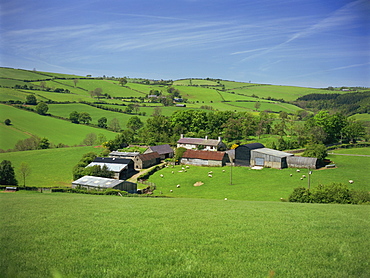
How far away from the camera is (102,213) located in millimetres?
14570

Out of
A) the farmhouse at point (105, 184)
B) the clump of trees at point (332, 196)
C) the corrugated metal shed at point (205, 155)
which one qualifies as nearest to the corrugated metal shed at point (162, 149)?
the corrugated metal shed at point (205, 155)

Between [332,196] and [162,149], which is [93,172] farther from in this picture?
[332,196]

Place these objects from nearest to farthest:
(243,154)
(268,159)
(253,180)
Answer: (253,180) → (268,159) → (243,154)

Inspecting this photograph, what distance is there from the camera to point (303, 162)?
54344 mm

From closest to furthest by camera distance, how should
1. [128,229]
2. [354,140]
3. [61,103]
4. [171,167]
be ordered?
[128,229] < [171,167] < [354,140] < [61,103]

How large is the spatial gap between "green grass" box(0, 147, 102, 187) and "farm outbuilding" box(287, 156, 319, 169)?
129 ft

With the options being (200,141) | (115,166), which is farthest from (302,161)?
(115,166)

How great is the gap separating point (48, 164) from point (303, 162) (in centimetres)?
4981

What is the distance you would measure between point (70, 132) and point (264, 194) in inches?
2765

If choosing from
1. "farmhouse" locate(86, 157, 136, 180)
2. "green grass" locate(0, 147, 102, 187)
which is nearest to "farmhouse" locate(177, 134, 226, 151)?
"farmhouse" locate(86, 157, 136, 180)

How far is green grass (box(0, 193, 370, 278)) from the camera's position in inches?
296

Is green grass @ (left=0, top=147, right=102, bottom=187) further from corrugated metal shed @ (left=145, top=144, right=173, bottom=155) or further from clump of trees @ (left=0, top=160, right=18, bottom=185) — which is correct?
corrugated metal shed @ (left=145, top=144, right=173, bottom=155)

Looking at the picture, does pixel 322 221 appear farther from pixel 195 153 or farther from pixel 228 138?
pixel 228 138

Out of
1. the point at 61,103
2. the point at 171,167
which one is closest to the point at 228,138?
the point at 171,167
